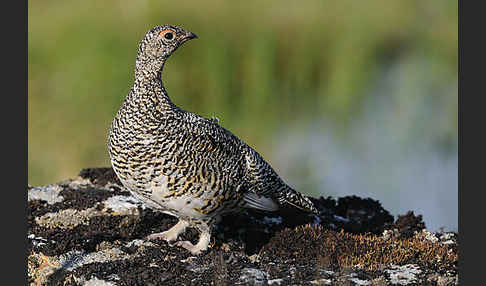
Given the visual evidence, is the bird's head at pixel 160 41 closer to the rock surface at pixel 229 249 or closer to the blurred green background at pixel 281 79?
the rock surface at pixel 229 249

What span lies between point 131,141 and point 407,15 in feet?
26.9

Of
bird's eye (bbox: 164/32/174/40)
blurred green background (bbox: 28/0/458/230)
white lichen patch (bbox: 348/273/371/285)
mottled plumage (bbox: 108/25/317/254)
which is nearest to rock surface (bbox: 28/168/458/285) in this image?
white lichen patch (bbox: 348/273/371/285)

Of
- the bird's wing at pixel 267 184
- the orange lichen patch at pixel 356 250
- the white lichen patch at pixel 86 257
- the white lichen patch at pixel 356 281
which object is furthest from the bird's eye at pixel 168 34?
the white lichen patch at pixel 356 281

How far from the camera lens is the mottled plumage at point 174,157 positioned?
5.67m

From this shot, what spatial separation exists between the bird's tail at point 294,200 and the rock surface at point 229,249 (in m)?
0.21

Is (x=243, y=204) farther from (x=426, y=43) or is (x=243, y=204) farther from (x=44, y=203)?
(x=426, y=43)

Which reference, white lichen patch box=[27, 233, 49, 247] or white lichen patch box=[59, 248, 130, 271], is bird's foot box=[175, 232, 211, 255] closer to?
white lichen patch box=[59, 248, 130, 271]

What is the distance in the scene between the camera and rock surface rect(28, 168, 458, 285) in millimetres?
5383

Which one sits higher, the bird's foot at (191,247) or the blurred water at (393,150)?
the blurred water at (393,150)

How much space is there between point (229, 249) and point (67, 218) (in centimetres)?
172

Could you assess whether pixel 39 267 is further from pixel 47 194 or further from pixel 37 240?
pixel 47 194

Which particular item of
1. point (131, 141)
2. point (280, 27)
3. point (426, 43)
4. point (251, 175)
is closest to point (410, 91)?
point (426, 43)

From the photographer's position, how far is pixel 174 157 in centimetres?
568

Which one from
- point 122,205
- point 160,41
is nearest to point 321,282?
point 160,41
